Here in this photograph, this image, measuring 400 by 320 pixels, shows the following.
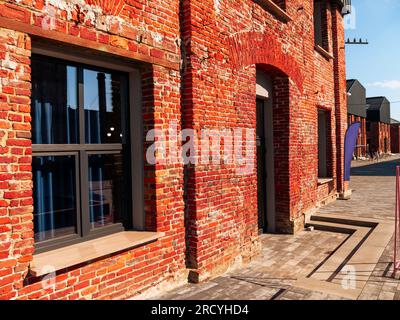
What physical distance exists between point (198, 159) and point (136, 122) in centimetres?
103

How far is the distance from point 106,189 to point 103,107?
1.03 m

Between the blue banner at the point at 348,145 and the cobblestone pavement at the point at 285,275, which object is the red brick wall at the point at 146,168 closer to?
the cobblestone pavement at the point at 285,275

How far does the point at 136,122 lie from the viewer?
4438mm

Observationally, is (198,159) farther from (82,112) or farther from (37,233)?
(37,233)

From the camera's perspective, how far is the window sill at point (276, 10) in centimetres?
658

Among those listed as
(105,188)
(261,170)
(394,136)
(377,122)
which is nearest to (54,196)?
(105,188)

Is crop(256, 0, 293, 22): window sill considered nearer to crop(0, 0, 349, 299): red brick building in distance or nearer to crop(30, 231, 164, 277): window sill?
crop(0, 0, 349, 299): red brick building in distance

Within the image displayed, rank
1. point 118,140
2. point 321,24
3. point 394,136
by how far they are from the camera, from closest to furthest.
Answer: point 118,140 → point 321,24 → point 394,136

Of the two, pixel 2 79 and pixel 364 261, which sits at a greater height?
pixel 2 79

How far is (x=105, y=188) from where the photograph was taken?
4219 mm

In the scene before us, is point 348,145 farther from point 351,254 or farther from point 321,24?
point 351,254

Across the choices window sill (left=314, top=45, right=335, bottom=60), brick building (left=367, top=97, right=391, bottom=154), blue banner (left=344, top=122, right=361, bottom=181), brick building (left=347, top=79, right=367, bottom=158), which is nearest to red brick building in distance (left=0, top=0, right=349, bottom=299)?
window sill (left=314, top=45, right=335, bottom=60)
